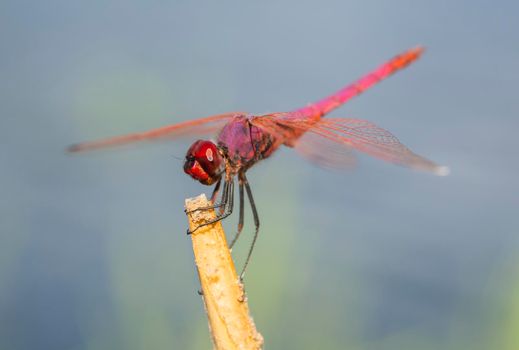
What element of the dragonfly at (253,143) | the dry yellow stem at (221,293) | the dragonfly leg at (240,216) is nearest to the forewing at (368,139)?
the dragonfly at (253,143)

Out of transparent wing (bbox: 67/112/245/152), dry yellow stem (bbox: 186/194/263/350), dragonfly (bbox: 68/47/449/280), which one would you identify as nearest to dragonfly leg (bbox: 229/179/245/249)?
dragonfly (bbox: 68/47/449/280)

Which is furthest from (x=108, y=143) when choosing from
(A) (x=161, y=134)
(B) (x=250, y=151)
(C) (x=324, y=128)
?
(C) (x=324, y=128)

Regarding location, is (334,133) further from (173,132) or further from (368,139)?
(173,132)

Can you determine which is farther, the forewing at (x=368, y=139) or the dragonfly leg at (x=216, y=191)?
the dragonfly leg at (x=216, y=191)

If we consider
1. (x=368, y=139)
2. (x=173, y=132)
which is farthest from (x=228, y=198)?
(x=368, y=139)

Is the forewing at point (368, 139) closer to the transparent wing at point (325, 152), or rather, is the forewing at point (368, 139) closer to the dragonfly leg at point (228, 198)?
the transparent wing at point (325, 152)

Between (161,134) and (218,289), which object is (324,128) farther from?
(218,289)
